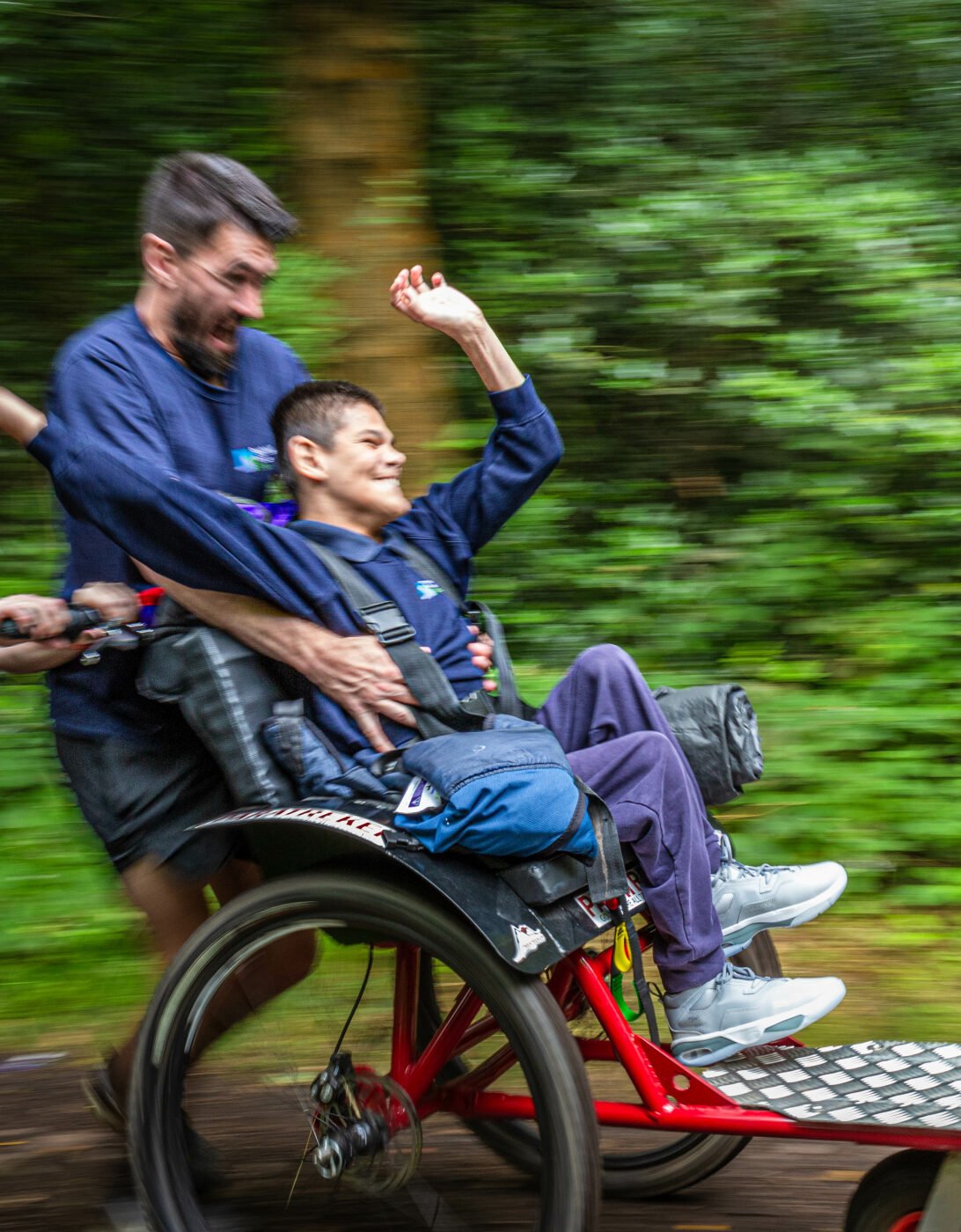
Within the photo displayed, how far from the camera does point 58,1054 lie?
3486 mm

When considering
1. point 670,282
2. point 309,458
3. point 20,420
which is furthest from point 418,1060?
point 670,282

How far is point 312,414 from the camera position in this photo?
259cm

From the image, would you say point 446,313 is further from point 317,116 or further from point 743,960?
point 317,116

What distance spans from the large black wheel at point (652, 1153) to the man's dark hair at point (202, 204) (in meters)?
1.47

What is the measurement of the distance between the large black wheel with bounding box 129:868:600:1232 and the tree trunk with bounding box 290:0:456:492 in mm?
2377

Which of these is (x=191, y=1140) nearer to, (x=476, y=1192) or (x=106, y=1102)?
(x=106, y=1102)

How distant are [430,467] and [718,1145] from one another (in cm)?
262

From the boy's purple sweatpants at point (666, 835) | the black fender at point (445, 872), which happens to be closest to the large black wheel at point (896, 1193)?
the boy's purple sweatpants at point (666, 835)

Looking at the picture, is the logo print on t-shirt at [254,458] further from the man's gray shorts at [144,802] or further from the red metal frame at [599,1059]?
the red metal frame at [599,1059]

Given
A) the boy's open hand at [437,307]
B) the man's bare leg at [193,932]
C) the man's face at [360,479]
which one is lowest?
the man's bare leg at [193,932]

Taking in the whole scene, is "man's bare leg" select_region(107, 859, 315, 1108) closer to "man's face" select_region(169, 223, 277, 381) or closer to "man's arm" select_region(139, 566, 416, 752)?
"man's arm" select_region(139, 566, 416, 752)

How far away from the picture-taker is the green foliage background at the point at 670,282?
4867 mm

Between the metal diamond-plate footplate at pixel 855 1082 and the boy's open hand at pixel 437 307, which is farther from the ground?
the boy's open hand at pixel 437 307

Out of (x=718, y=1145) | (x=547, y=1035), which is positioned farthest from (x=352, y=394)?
(x=718, y=1145)
